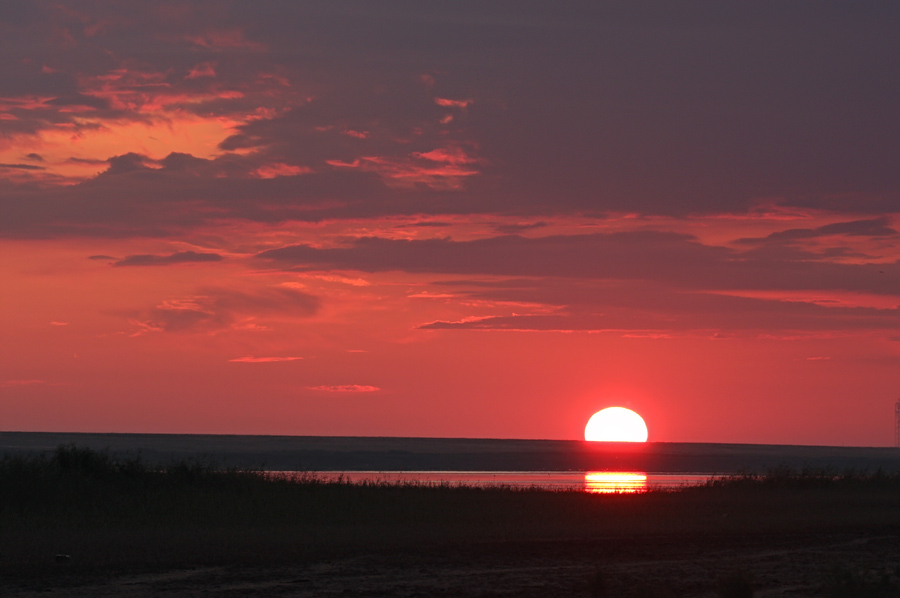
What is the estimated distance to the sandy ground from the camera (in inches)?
685

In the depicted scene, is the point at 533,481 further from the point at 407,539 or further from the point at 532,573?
the point at 532,573

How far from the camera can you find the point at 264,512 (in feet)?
99.0

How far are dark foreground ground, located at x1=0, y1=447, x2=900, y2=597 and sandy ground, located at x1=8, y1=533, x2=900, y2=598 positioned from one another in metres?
0.05

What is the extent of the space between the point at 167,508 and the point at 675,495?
790 inches

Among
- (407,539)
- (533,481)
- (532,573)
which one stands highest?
(533,481)

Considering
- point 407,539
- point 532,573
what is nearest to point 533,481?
point 407,539

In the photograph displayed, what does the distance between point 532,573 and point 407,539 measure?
19.6 ft

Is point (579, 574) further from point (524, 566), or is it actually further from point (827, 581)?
point (827, 581)

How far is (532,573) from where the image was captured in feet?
63.7

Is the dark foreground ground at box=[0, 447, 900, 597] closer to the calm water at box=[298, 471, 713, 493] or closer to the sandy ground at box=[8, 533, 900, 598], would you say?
the sandy ground at box=[8, 533, 900, 598]

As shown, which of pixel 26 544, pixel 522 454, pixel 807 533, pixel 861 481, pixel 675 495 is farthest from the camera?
pixel 522 454

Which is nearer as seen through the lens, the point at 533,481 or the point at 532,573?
the point at 532,573

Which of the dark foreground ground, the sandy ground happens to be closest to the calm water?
the dark foreground ground

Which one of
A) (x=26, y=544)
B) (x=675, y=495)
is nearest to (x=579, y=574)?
(x=26, y=544)
